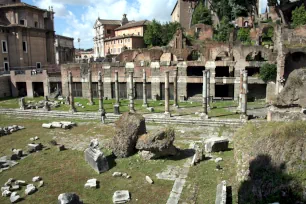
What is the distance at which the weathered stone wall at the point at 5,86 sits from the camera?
3584 centimetres

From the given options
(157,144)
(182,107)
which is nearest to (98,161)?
(157,144)

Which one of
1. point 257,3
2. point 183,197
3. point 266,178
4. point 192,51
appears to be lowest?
point 183,197

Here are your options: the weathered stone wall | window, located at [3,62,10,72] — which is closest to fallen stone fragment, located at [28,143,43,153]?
the weathered stone wall

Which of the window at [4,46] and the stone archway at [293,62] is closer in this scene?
the stone archway at [293,62]

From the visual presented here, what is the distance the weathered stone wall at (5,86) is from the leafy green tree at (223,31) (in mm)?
33566

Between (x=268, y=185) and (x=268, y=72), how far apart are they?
2261cm

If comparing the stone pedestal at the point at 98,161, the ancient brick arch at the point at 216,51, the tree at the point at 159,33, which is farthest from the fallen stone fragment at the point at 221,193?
the tree at the point at 159,33

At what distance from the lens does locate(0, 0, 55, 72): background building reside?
41.5 metres

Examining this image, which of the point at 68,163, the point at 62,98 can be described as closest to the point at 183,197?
the point at 68,163

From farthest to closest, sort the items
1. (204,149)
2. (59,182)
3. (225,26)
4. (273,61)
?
1. (225,26)
2. (273,61)
3. (204,149)
4. (59,182)

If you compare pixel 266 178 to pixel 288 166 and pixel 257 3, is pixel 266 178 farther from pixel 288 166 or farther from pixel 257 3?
pixel 257 3

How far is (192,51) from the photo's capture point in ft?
122

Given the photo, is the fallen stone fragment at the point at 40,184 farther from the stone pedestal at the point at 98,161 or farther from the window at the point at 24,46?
the window at the point at 24,46

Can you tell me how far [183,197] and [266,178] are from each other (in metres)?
3.53
